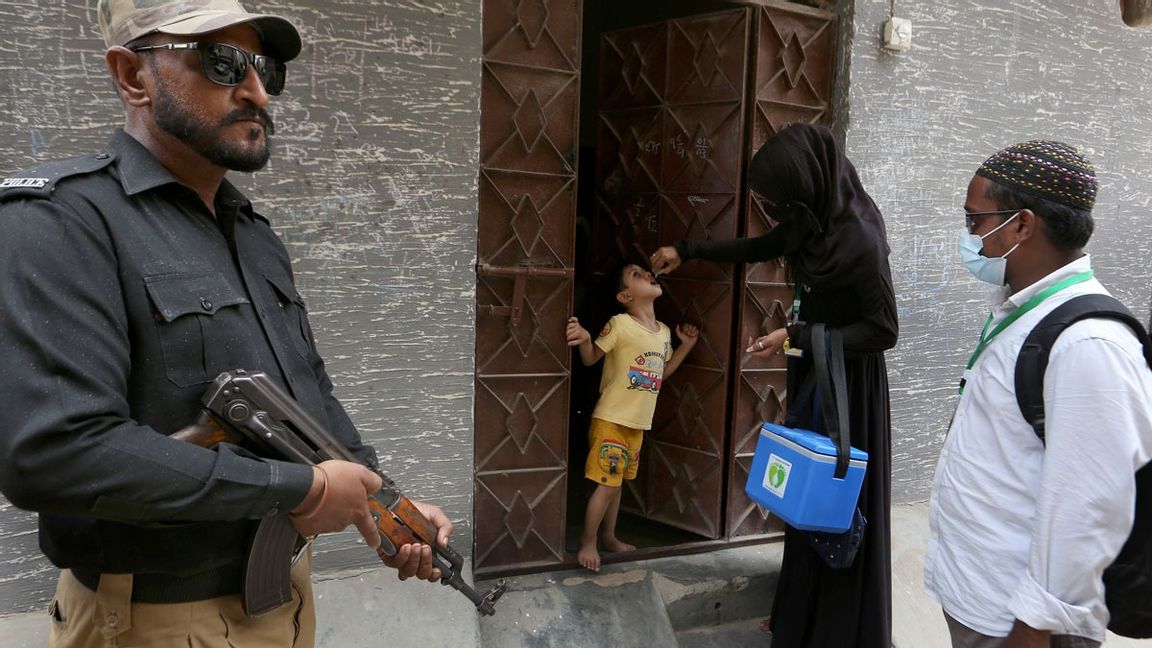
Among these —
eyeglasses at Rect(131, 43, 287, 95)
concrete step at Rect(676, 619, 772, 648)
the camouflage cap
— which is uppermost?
the camouflage cap

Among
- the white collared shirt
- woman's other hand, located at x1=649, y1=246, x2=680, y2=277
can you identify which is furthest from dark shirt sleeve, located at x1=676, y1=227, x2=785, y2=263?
the white collared shirt

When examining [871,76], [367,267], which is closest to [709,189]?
[871,76]

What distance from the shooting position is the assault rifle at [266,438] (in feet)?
4.12

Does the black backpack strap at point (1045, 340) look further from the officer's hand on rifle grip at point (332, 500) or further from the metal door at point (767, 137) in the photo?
the metal door at point (767, 137)

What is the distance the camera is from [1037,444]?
1.63 metres

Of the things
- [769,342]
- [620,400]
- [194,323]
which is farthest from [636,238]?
[194,323]

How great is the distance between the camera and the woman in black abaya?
8.98 ft

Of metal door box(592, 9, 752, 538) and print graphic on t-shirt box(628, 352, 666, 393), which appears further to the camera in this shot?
metal door box(592, 9, 752, 538)

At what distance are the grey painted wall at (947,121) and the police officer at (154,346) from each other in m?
3.11

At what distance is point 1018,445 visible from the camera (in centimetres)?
165

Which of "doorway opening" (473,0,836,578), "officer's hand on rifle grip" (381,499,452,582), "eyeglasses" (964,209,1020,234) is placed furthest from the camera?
"doorway opening" (473,0,836,578)

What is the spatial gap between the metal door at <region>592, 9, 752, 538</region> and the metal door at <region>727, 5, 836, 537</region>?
74mm

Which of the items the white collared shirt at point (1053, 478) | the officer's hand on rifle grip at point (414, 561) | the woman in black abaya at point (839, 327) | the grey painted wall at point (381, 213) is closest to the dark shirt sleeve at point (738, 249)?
the woman in black abaya at point (839, 327)

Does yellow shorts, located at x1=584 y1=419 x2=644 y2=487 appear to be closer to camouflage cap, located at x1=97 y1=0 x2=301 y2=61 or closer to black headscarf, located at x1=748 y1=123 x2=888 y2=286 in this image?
black headscarf, located at x1=748 y1=123 x2=888 y2=286
